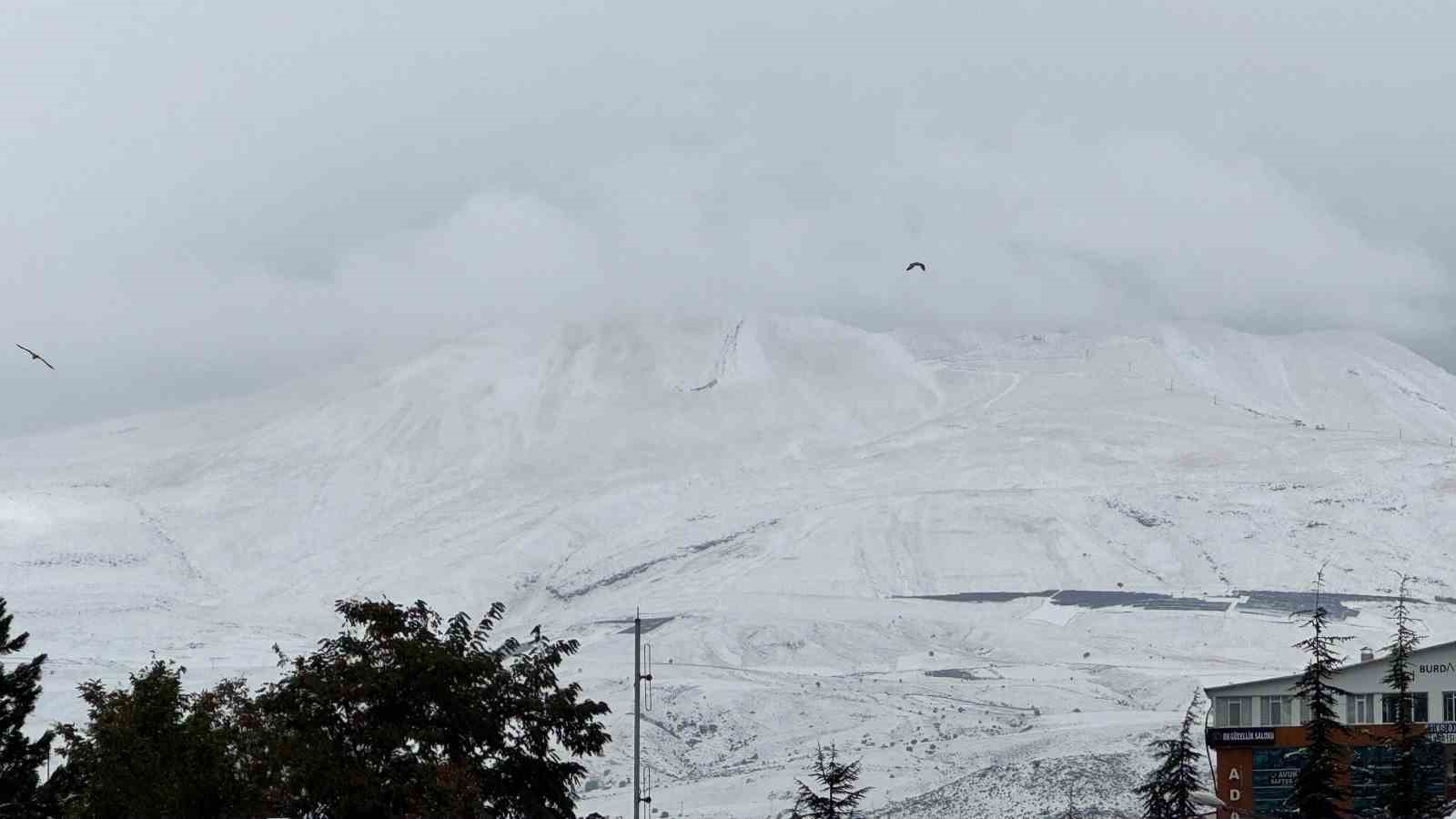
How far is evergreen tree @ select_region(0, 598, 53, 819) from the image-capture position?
125 feet

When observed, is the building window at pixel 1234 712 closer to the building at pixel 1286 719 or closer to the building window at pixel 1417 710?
the building at pixel 1286 719

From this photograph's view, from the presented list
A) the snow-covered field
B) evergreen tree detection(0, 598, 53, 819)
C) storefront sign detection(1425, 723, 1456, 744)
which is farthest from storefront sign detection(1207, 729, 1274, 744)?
evergreen tree detection(0, 598, 53, 819)

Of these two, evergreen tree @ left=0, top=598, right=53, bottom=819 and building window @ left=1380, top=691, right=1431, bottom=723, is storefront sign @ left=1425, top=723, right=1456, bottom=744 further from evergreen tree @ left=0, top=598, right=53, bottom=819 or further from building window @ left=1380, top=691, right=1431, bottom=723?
evergreen tree @ left=0, top=598, right=53, bottom=819

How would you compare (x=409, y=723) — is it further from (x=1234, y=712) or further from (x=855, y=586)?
(x=855, y=586)

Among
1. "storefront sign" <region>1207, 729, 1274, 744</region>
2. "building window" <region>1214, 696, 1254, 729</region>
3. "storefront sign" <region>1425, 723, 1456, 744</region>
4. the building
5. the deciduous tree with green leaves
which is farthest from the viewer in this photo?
"building window" <region>1214, 696, 1254, 729</region>

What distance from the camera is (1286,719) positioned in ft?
195

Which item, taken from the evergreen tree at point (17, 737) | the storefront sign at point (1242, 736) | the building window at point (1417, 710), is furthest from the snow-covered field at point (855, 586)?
the evergreen tree at point (17, 737)

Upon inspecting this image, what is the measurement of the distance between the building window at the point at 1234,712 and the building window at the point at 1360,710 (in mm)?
3643

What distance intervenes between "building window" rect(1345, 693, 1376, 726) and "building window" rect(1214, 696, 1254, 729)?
3643 mm

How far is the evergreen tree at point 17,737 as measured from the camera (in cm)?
3819

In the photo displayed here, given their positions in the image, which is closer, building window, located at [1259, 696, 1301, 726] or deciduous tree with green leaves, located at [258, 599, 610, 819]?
deciduous tree with green leaves, located at [258, 599, 610, 819]

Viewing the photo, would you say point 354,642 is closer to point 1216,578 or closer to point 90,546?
point 1216,578

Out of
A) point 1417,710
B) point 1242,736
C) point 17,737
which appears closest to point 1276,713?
point 1242,736

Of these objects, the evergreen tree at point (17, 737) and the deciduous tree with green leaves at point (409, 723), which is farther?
the evergreen tree at point (17, 737)
